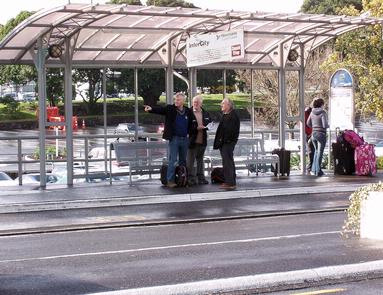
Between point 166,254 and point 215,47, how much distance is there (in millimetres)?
7949

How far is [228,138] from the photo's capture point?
17406 millimetres

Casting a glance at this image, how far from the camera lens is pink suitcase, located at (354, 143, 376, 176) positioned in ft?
66.0

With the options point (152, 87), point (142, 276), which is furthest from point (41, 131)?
point (142, 276)

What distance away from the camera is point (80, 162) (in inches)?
782

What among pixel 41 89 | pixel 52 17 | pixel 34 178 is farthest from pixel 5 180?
pixel 52 17

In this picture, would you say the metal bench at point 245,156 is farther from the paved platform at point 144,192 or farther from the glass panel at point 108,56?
the glass panel at point 108,56

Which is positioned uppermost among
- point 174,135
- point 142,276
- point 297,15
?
point 297,15

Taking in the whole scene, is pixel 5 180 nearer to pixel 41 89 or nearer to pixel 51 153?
pixel 51 153

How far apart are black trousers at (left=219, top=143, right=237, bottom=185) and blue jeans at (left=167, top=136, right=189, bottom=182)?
2.54 ft

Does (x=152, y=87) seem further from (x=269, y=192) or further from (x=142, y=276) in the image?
(x=142, y=276)

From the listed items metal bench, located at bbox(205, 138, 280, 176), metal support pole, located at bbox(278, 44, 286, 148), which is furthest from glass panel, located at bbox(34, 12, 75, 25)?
metal support pole, located at bbox(278, 44, 286, 148)

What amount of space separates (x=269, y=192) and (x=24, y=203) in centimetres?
499

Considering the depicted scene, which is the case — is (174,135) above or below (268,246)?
above

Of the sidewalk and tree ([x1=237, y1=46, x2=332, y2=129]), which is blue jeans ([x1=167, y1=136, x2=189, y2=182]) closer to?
the sidewalk
